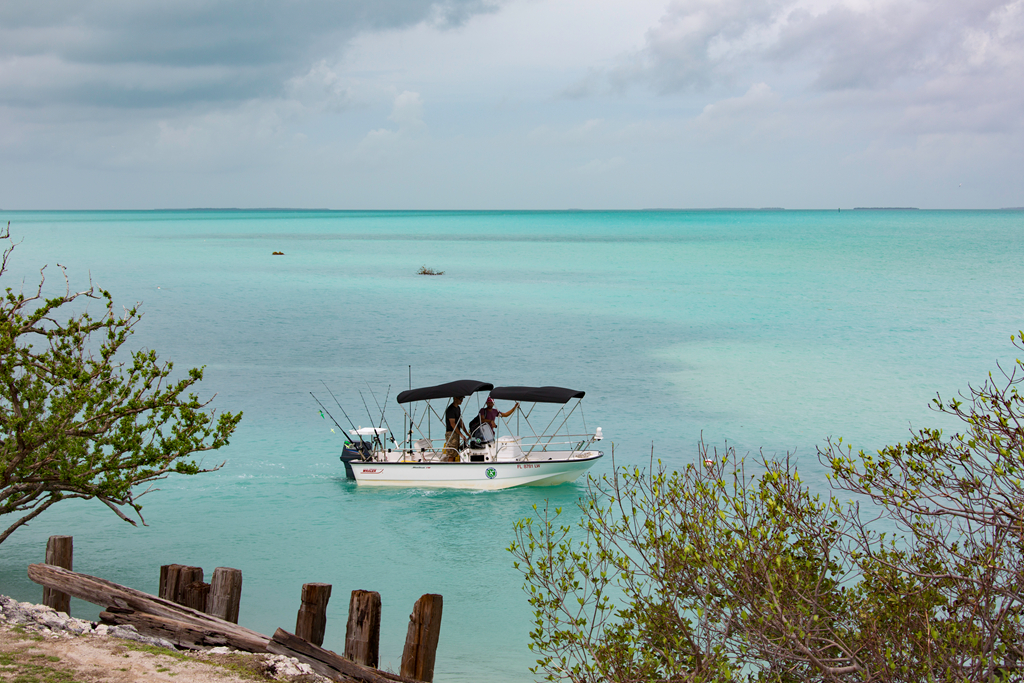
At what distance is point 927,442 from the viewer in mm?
7598

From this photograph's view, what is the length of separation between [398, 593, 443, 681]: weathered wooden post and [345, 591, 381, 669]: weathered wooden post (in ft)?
1.60

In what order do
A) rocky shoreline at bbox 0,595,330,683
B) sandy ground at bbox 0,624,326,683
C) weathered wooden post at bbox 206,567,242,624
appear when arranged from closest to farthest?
1. sandy ground at bbox 0,624,326,683
2. rocky shoreline at bbox 0,595,330,683
3. weathered wooden post at bbox 206,567,242,624

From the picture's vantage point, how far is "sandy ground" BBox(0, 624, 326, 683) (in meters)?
8.60

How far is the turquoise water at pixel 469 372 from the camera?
16.8m

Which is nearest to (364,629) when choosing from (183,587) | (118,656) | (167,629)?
(167,629)

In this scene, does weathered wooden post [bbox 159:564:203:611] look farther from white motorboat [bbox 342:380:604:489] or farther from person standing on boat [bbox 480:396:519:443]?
person standing on boat [bbox 480:396:519:443]

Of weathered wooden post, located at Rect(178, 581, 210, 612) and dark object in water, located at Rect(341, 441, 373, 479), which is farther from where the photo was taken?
dark object in water, located at Rect(341, 441, 373, 479)

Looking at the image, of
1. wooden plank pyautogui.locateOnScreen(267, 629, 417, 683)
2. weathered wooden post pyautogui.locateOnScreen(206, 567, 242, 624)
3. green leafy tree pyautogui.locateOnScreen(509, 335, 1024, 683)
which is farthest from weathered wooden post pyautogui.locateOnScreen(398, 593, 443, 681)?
weathered wooden post pyautogui.locateOnScreen(206, 567, 242, 624)

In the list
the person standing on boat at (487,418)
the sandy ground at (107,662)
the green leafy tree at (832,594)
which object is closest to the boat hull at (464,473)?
the person standing on boat at (487,418)

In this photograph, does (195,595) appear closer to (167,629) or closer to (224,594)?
(224,594)

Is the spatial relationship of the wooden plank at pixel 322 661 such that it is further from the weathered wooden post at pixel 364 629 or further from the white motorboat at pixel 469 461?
the white motorboat at pixel 469 461

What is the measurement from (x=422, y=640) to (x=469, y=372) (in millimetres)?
27895

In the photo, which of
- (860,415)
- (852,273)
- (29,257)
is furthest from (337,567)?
(29,257)

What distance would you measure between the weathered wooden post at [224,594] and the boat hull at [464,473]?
10.8 meters
